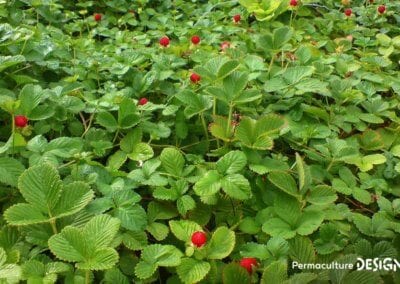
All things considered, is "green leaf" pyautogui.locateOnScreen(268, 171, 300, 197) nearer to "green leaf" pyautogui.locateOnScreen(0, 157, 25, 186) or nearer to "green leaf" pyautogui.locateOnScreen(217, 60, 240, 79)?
"green leaf" pyautogui.locateOnScreen(217, 60, 240, 79)

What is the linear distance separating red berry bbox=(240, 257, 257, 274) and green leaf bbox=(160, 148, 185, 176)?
13.0 inches

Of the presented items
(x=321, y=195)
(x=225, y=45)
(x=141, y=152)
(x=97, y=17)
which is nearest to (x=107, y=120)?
(x=141, y=152)

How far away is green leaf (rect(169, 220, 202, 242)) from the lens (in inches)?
46.9

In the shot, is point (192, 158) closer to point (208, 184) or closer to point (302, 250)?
point (208, 184)

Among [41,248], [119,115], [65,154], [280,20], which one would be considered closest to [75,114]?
[119,115]

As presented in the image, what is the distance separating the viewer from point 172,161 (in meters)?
1.37

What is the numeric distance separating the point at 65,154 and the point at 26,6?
1460mm

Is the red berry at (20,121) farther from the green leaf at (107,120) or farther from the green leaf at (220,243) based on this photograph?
the green leaf at (220,243)

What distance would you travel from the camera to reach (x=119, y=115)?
1.50 metres

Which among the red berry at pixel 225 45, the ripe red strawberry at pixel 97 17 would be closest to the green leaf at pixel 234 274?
the red berry at pixel 225 45

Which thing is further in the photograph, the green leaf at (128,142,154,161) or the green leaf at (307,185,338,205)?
the green leaf at (128,142,154,161)

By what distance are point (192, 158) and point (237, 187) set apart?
0.76 feet

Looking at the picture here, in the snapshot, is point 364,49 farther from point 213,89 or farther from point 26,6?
point 26,6

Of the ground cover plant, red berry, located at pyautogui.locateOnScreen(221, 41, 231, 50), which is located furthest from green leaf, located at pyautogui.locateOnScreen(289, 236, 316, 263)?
red berry, located at pyautogui.locateOnScreen(221, 41, 231, 50)
